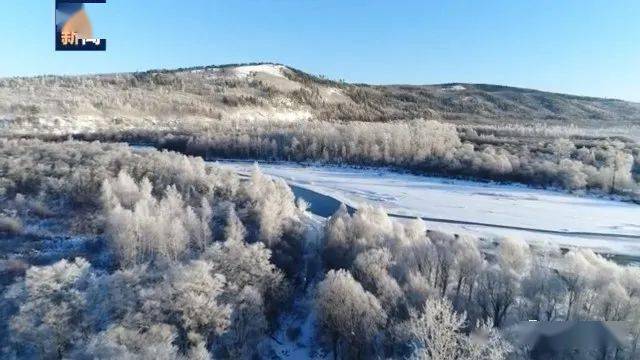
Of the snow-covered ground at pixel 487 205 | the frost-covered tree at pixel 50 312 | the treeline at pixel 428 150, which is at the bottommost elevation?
the frost-covered tree at pixel 50 312

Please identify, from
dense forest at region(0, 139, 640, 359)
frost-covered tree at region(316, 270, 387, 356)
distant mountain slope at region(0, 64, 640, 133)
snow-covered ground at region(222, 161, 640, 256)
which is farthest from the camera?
distant mountain slope at region(0, 64, 640, 133)

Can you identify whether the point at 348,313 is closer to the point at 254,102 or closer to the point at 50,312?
the point at 50,312

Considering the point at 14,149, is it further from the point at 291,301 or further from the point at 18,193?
the point at 291,301

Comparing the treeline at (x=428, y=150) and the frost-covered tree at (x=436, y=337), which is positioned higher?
the treeline at (x=428, y=150)

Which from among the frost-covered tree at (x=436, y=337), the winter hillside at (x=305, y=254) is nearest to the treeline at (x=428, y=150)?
the winter hillside at (x=305, y=254)

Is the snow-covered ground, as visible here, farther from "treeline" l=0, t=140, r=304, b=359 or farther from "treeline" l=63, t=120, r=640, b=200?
"treeline" l=0, t=140, r=304, b=359

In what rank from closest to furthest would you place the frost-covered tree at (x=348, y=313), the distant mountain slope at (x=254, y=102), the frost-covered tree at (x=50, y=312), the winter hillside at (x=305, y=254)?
the frost-covered tree at (x=50, y=312) < the winter hillside at (x=305, y=254) < the frost-covered tree at (x=348, y=313) < the distant mountain slope at (x=254, y=102)

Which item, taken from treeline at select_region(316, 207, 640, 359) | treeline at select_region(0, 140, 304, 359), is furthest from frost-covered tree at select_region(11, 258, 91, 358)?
treeline at select_region(316, 207, 640, 359)

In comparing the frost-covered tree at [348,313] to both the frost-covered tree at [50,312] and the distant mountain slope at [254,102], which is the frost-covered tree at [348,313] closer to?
the frost-covered tree at [50,312]
